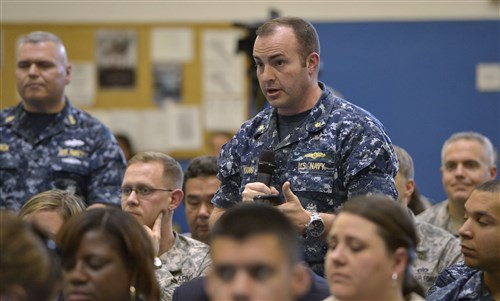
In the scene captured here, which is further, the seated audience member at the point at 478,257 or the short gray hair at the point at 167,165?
the short gray hair at the point at 167,165

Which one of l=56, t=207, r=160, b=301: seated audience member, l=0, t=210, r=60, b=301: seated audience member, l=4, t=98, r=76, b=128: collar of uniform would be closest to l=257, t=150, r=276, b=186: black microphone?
l=56, t=207, r=160, b=301: seated audience member

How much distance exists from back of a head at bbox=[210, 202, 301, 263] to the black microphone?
810 millimetres

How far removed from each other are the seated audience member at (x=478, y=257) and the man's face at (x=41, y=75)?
2076 mm

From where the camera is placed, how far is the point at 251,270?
241 centimetres

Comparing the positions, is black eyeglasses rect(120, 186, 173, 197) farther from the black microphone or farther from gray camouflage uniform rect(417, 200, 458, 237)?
gray camouflage uniform rect(417, 200, 458, 237)

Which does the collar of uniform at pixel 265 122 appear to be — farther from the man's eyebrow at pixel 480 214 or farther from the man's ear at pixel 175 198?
the man's eyebrow at pixel 480 214

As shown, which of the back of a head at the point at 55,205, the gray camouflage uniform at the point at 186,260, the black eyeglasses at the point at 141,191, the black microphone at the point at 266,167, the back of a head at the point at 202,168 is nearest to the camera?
the black microphone at the point at 266,167

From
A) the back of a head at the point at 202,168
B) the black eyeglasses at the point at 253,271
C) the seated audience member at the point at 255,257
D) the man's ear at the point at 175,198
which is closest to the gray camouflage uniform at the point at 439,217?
the back of a head at the point at 202,168

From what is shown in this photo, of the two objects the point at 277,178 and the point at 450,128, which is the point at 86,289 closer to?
the point at 277,178

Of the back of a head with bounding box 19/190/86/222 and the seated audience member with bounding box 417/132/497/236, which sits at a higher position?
the back of a head with bounding box 19/190/86/222

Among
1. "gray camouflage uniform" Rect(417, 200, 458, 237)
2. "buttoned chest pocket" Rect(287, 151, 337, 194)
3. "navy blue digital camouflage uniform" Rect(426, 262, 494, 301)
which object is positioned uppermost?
"buttoned chest pocket" Rect(287, 151, 337, 194)

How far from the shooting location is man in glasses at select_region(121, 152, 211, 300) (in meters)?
4.04

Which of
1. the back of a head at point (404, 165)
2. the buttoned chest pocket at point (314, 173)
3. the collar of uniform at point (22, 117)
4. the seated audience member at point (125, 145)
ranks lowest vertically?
the seated audience member at point (125, 145)

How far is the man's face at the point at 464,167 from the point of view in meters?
5.05
